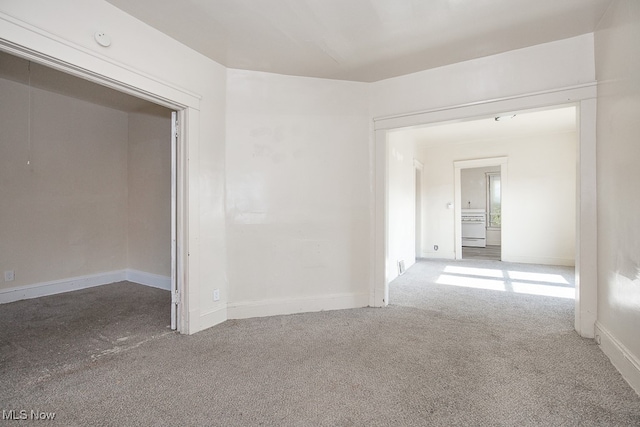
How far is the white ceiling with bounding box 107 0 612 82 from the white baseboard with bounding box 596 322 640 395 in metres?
2.38

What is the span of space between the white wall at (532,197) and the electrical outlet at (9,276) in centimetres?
690

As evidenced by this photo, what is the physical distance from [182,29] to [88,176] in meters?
3.15

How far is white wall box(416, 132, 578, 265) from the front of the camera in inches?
233

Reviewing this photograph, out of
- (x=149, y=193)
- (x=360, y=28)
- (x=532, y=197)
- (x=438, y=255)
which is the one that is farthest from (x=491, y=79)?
(x=438, y=255)

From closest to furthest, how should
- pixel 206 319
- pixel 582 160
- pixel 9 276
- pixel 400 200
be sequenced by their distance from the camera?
pixel 582 160 < pixel 206 319 < pixel 9 276 < pixel 400 200

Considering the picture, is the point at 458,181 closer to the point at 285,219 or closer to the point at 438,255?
the point at 438,255

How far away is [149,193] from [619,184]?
519 cm

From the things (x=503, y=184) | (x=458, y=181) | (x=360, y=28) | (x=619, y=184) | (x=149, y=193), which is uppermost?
(x=360, y=28)

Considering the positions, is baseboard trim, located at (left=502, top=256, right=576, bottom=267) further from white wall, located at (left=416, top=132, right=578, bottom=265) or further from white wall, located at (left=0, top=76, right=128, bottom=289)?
white wall, located at (left=0, top=76, right=128, bottom=289)

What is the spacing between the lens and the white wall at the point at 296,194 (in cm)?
310

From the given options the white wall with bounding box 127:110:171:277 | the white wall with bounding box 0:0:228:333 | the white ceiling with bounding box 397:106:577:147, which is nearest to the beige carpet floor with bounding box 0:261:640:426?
the white wall with bounding box 0:0:228:333
